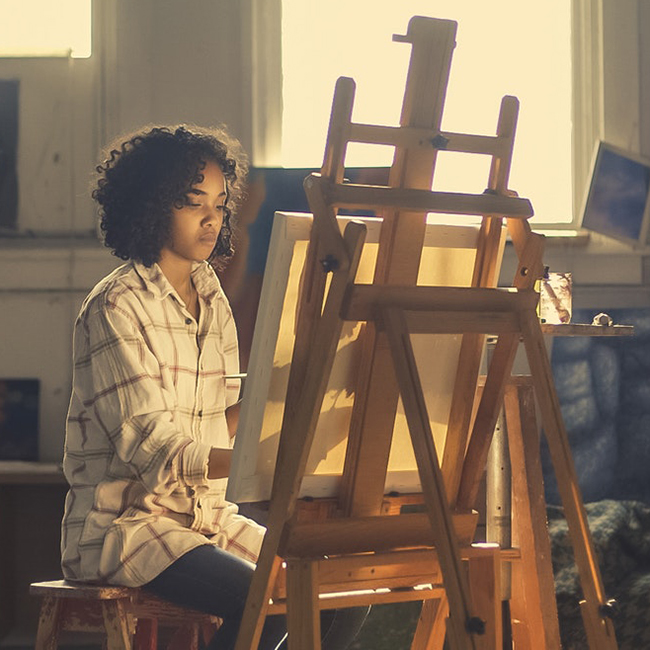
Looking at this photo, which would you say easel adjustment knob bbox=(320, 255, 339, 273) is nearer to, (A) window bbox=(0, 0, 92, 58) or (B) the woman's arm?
(B) the woman's arm

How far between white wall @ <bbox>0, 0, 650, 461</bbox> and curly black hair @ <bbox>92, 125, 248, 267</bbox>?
4.24 ft

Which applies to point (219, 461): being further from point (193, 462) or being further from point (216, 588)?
point (216, 588)

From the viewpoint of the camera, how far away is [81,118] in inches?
137

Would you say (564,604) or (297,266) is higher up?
(297,266)

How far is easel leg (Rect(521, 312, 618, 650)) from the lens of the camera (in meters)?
1.67

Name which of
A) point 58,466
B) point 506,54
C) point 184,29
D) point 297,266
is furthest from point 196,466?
point 506,54

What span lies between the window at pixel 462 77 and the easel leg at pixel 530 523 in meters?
1.40

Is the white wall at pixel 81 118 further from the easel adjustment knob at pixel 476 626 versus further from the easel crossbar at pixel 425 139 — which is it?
the easel adjustment knob at pixel 476 626

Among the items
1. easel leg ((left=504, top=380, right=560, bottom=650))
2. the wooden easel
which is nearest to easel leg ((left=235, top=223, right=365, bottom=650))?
the wooden easel

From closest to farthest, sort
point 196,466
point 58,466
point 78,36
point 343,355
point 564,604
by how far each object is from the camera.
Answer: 1. point 343,355
2. point 196,466
3. point 564,604
4. point 58,466
5. point 78,36

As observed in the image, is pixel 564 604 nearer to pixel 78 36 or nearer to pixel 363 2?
pixel 363 2

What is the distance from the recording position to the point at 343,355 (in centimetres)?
169

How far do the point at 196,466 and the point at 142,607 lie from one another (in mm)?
260

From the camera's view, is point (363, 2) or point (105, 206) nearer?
point (105, 206)
